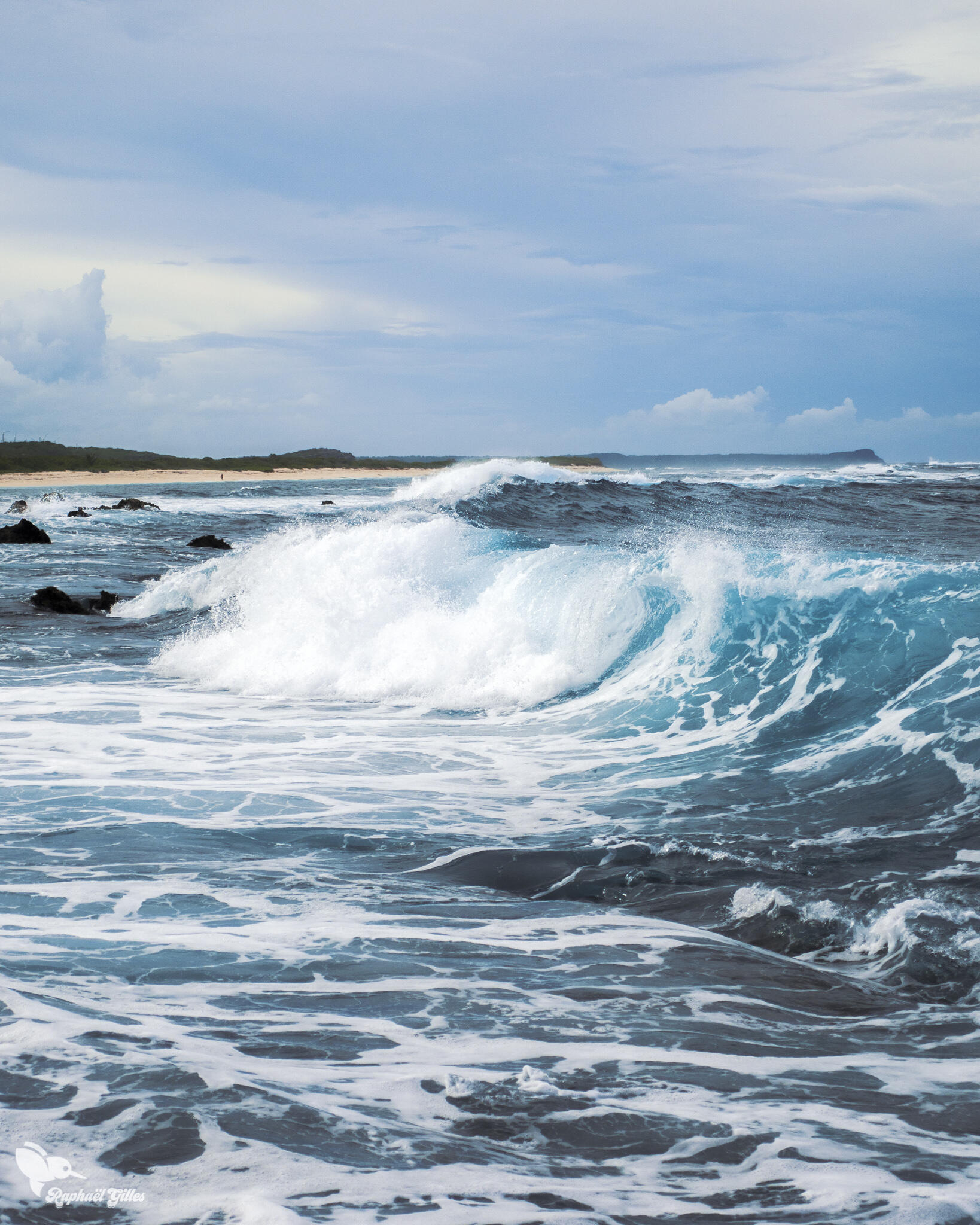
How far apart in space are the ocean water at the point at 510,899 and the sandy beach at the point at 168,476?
55.0 metres

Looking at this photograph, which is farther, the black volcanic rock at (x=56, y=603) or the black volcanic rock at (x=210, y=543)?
the black volcanic rock at (x=210, y=543)

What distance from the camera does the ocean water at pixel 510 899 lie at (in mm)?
2775

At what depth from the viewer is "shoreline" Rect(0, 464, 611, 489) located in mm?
67938

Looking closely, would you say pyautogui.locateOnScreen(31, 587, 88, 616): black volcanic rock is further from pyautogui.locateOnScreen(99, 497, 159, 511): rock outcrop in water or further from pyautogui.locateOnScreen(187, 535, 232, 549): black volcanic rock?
pyautogui.locateOnScreen(99, 497, 159, 511): rock outcrop in water

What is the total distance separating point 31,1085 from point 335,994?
1.25 meters

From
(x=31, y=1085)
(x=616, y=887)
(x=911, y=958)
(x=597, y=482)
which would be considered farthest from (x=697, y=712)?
(x=597, y=482)

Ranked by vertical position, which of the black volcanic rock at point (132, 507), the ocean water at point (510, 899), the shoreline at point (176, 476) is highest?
the shoreline at point (176, 476)

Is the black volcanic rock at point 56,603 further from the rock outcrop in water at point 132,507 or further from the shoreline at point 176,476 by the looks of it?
the shoreline at point 176,476

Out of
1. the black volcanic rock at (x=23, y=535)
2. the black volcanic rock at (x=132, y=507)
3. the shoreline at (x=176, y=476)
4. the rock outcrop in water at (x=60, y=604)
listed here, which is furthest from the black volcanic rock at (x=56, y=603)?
the shoreline at (x=176, y=476)

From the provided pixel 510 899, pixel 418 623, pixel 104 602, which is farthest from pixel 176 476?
pixel 510 899

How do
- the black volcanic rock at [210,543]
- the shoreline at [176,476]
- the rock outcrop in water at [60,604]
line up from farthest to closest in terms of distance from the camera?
the shoreline at [176,476], the black volcanic rock at [210,543], the rock outcrop in water at [60,604]

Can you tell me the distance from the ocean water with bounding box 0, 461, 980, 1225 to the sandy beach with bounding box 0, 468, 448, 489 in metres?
55.0

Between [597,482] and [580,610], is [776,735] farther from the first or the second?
[597,482]

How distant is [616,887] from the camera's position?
548cm
